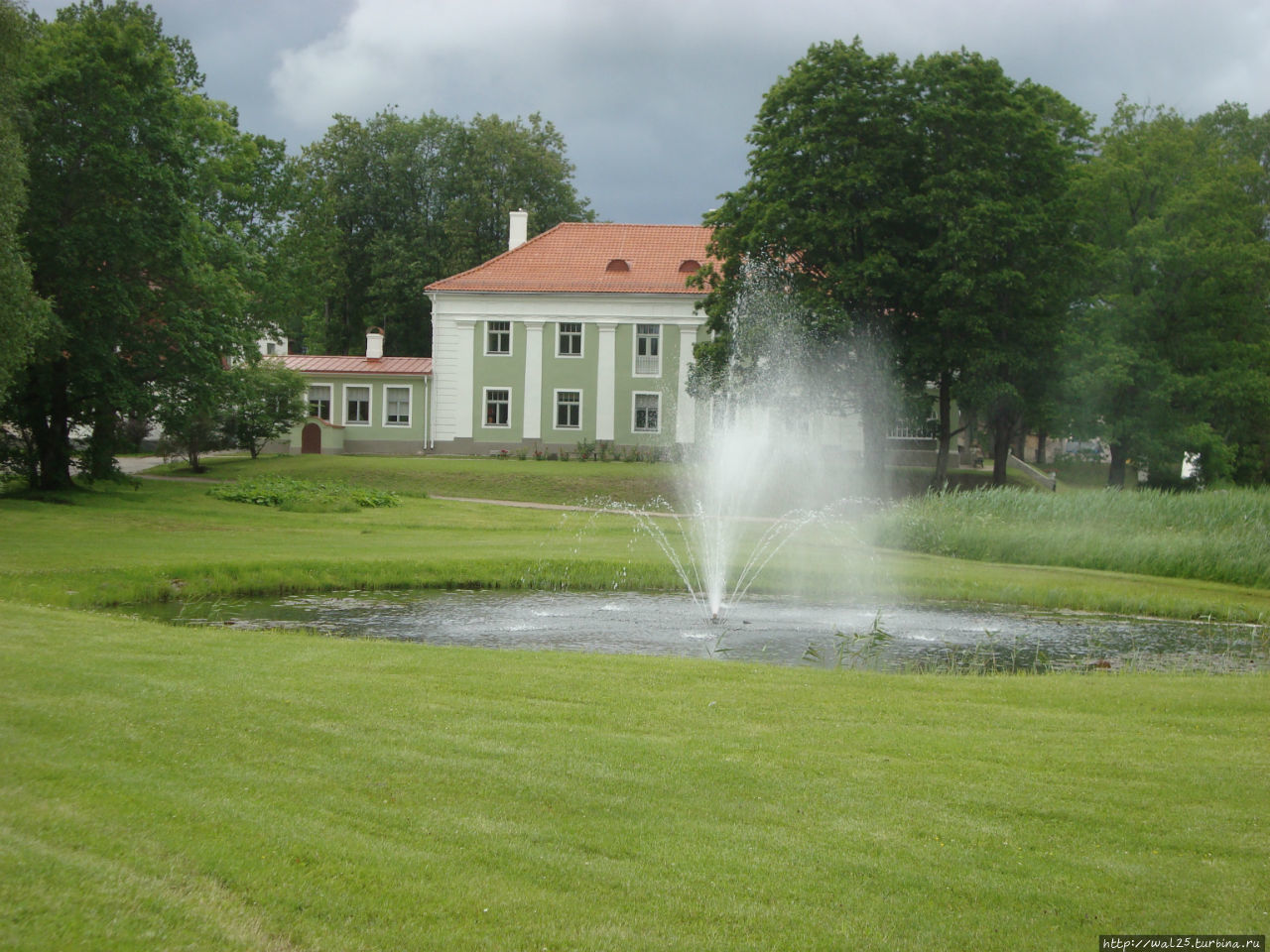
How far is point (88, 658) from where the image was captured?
28.6ft

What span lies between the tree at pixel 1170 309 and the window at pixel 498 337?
2451cm

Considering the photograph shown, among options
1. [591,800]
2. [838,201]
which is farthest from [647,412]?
[591,800]

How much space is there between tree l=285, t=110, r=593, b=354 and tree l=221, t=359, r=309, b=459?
1671 cm

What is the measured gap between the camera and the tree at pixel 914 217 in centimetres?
3603

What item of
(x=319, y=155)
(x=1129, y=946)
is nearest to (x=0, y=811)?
(x=1129, y=946)

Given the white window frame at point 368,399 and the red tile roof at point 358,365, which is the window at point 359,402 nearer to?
the white window frame at point 368,399

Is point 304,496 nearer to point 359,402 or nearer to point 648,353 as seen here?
point 359,402

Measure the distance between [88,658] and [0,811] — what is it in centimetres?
397

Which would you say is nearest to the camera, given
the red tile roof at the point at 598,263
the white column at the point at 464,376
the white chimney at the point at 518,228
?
the red tile roof at the point at 598,263

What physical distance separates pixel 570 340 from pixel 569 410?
10.4 ft

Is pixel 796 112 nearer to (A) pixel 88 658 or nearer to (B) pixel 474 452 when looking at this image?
(B) pixel 474 452

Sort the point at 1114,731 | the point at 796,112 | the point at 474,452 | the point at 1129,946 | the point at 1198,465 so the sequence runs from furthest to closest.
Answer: the point at 474,452 → the point at 1198,465 → the point at 796,112 → the point at 1114,731 → the point at 1129,946

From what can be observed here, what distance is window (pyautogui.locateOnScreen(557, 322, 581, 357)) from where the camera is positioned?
51.3m

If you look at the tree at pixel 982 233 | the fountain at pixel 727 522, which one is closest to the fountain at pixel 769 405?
the fountain at pixel 727 522
